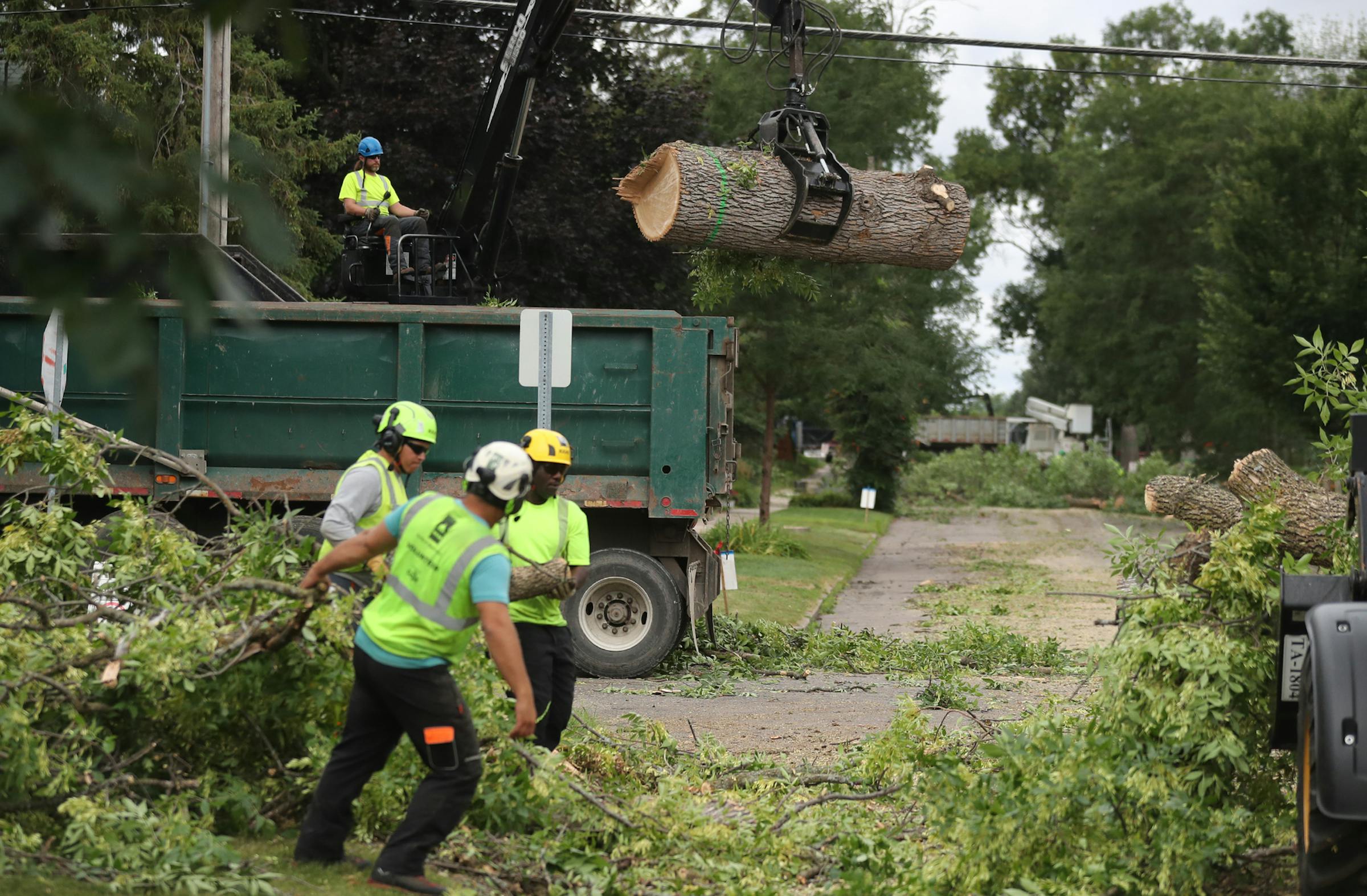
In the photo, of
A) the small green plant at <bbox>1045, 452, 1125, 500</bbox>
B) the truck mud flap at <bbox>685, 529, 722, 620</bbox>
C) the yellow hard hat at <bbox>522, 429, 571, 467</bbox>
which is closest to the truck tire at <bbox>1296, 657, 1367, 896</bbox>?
the yellow hard hat at <bbox>522, 429, 571, 467</bbox>

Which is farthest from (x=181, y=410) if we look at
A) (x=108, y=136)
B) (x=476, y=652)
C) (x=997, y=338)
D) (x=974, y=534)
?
(x=997, y=338)

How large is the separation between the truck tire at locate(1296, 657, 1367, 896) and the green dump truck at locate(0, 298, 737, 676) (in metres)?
6.02

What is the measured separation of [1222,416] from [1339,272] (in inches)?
477

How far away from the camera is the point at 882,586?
64.8 ft

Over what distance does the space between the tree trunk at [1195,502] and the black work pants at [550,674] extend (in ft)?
10.5

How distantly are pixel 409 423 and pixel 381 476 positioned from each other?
0.87ft

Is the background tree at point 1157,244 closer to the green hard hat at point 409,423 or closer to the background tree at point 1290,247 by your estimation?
the background tree at point 1290,247

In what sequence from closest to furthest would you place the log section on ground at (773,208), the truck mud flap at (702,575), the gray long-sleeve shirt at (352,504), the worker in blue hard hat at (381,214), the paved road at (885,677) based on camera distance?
the gray long-sleeve shirt at (352,504)
the paved road at (885,677)
the log section on ground at (773,208)
the truck mud flap at (702,575)
the worker in blue hard hat at (381,214)

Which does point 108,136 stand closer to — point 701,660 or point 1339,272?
point 701,660

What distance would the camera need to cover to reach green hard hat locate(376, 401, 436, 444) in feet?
20.8

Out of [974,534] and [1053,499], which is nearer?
[974,534]

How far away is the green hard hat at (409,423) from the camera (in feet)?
20.8

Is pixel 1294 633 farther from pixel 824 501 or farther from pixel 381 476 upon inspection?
pixel 824 501

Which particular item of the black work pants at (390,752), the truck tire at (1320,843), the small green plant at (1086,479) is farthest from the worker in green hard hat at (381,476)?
the small green plant at (1086,479)
